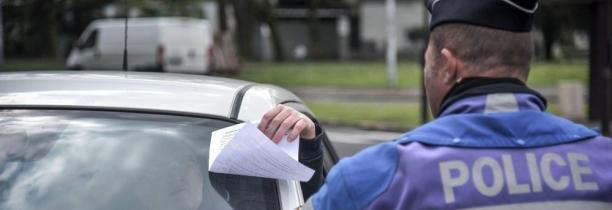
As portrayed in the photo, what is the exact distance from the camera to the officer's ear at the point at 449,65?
1.59 m

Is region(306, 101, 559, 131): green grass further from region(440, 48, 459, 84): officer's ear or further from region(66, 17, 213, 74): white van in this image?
region(440, 48, 459, 84): officer's ear

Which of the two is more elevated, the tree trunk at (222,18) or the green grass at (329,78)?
the tree trunk at (222,18)

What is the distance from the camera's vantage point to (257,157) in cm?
212

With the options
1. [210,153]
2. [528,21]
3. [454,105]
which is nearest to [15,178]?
[210,153]

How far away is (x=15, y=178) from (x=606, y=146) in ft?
5.53

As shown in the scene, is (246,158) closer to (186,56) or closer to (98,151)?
(98,151)

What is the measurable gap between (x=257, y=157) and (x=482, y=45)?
0.78 metres

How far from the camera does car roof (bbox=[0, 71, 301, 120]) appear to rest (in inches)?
99.4

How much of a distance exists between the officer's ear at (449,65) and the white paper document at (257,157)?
629mm

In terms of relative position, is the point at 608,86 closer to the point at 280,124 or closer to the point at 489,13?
the point at 280,124

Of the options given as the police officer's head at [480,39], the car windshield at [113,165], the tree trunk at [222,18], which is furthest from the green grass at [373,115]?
the tree trunk at [222,18]

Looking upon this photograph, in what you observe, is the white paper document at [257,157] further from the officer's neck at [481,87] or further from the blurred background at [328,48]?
the blurred background at [328,48]

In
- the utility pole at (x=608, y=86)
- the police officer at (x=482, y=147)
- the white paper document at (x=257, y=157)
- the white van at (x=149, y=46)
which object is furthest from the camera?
the white van at (x=149, y=46)

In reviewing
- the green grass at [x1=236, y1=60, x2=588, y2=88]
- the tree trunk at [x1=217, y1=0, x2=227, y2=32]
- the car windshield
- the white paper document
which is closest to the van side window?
the green grass at [x1=236, y1=60, x2=588, y2=88]
